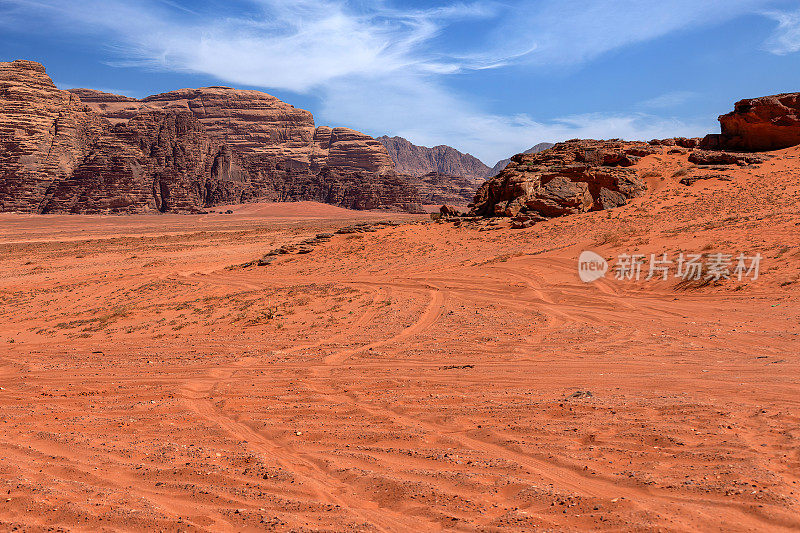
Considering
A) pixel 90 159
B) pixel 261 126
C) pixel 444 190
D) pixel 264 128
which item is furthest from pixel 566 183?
pixel 261 126

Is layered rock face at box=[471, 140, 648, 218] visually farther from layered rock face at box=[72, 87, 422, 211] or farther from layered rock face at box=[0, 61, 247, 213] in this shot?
layered rock face at box=[72, 87, 422, 211]

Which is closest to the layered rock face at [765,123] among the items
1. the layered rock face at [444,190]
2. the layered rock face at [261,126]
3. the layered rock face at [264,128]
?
the layered rock face at [444,190]

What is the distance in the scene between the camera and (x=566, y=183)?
28.1 m

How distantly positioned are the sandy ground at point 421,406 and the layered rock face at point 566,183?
10.9 meters

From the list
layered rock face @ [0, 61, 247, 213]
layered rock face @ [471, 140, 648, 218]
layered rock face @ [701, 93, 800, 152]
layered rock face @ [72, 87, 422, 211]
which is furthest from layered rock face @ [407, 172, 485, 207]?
layered rock face @ [471, 140, 648, 218]

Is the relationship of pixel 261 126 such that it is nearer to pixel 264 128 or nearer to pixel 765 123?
pixel 264 128

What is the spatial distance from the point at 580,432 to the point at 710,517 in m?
1.52

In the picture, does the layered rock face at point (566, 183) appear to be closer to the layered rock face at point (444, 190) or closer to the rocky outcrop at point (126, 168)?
the rocky outcrop at point (126, 168)

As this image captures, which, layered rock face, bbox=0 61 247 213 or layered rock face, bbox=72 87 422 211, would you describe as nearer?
layered rock face, bbox=0 61 247 213

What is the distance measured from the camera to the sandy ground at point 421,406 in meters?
3.58

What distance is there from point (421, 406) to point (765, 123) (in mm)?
36785

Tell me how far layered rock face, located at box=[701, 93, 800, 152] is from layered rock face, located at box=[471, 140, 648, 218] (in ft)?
19.0

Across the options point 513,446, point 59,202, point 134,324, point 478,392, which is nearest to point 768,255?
point 478,392

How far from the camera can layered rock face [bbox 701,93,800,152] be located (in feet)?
105
